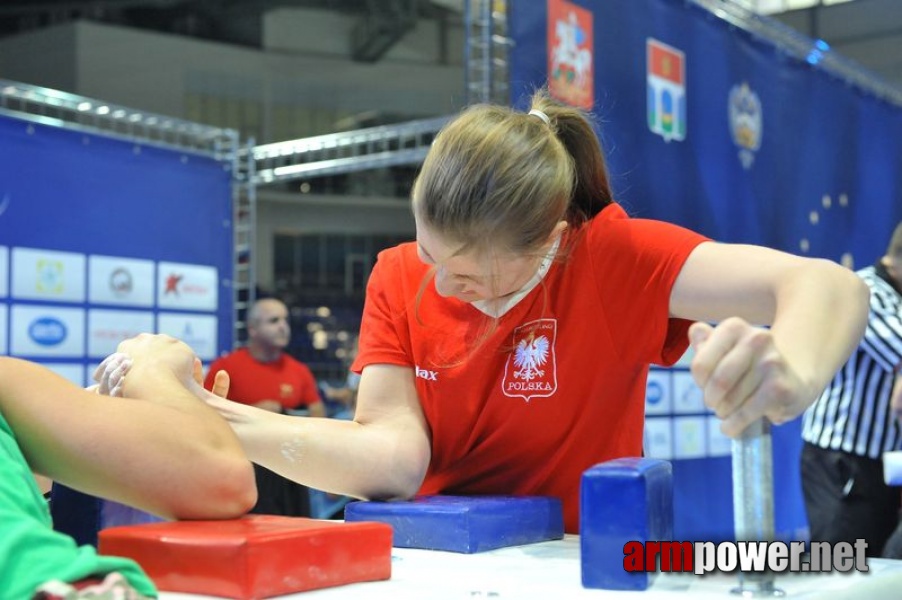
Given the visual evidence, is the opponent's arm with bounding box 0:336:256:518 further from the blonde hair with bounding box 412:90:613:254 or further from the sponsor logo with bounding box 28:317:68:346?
the sponsor logo with bounding box 28:317:68:346

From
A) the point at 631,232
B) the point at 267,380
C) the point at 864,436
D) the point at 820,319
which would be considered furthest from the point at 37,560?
the point at 267,380

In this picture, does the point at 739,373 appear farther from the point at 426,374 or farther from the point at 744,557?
the point at 426,374

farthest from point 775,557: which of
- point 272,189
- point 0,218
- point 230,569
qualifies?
point 272,189

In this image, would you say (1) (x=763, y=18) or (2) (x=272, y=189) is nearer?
(1) (x=763, y=18)

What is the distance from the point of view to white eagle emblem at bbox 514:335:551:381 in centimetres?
119

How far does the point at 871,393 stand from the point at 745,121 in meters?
1.42

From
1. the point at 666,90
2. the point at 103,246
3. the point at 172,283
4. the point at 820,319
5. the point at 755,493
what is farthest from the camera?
the point at 172,283

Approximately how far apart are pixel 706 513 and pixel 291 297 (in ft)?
27.2

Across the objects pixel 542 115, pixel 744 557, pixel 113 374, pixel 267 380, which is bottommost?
pixel 267 380

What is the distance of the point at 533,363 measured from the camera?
1195 mm

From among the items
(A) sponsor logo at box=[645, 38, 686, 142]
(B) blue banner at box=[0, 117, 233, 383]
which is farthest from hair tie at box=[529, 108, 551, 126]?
(B) blue banner at box=[0, 117, 233, 383]

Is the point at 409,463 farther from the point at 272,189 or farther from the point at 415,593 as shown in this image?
the point at 272,189

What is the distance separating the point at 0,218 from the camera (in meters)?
3.72

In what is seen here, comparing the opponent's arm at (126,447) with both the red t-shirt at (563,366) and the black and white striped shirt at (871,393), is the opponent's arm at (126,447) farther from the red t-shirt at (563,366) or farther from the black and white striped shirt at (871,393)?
the black and white striped shirt at (871,393)
